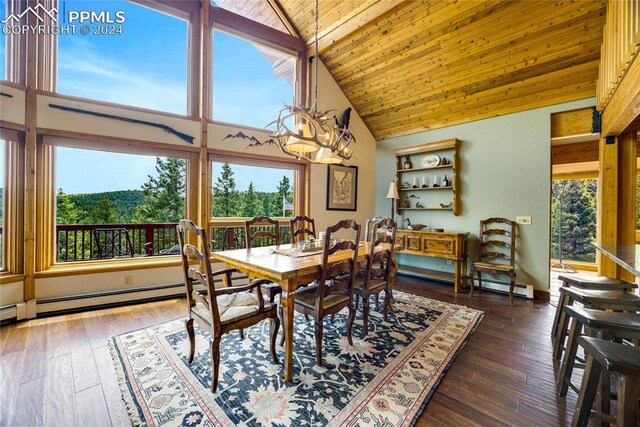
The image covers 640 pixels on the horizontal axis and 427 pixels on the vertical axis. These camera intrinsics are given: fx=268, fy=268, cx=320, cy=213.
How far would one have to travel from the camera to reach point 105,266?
3.32m

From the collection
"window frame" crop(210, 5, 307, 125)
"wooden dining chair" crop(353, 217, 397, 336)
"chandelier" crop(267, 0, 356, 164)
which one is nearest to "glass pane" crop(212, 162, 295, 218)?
"window frame" crop(210, 5, 307, 125)

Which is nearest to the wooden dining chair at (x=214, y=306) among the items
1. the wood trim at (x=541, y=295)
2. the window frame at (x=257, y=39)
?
the window frame at (x=257, y=39)

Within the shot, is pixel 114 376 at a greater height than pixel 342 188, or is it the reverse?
pixel 342 188

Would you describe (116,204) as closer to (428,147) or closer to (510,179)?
(428,147)

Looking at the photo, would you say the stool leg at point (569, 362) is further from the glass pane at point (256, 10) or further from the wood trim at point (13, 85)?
the glass pane at point (256, 10)

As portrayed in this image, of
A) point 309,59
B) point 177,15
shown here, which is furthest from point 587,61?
point 177,15

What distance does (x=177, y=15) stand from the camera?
3809 millimetres

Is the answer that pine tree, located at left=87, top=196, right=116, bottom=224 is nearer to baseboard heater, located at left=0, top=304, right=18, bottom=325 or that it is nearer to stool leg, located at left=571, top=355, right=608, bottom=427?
baseboard heater, located at left=0, top=304, right=18, bottom=325

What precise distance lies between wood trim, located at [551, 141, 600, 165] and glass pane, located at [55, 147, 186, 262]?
637 centimetres

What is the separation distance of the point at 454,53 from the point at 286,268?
3968 millimetres

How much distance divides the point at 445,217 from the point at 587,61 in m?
2.69

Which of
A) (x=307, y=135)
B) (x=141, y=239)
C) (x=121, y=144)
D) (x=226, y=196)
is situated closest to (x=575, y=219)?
(x=307, y=135)

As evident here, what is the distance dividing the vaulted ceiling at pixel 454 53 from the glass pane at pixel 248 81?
785mm

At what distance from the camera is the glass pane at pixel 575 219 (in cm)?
550
